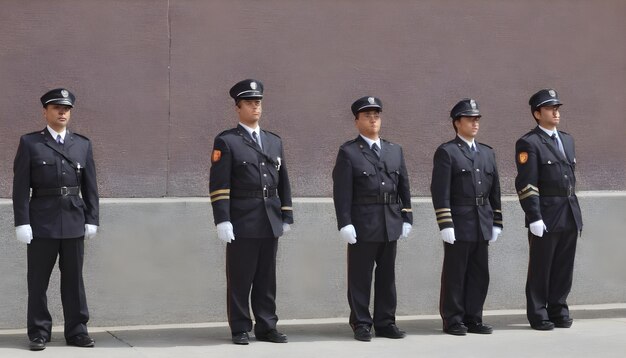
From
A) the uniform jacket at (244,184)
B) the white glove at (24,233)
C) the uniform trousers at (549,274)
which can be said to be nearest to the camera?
the white glove at (24,233)

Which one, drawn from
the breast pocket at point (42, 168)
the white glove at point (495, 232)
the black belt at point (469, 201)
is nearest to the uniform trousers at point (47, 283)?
the breast pocket at point (42, 168)

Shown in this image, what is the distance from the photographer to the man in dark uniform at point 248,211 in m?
8.29

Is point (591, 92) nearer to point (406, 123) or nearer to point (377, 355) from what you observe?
point (406, 123)

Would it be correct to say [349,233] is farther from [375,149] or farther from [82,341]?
[82,341]

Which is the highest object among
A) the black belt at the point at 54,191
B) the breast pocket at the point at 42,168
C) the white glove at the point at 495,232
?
the breast pocket at the point at 42,168

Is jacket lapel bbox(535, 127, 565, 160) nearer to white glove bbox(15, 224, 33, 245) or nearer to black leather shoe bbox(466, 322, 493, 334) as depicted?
black leather shoe bbox(466, 322, 493, 334)

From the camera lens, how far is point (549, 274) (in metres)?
9.25

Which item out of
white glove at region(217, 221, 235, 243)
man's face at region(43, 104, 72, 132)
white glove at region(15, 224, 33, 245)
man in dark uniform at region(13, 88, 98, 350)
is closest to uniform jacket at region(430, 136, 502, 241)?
white glove at region(217, 221, 235, 243)

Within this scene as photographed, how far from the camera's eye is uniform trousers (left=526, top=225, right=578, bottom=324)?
9.16 metres

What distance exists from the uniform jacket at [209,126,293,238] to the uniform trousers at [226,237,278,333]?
0.37 ft

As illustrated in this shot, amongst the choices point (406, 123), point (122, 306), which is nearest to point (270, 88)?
point (406, 123)

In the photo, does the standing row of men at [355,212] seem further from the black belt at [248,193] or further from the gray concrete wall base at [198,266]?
the gray concrete wall base at [198,266]

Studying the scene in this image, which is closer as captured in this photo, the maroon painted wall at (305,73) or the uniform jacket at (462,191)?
the uniform jacket at (462,191)

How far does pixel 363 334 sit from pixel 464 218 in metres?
1.13
